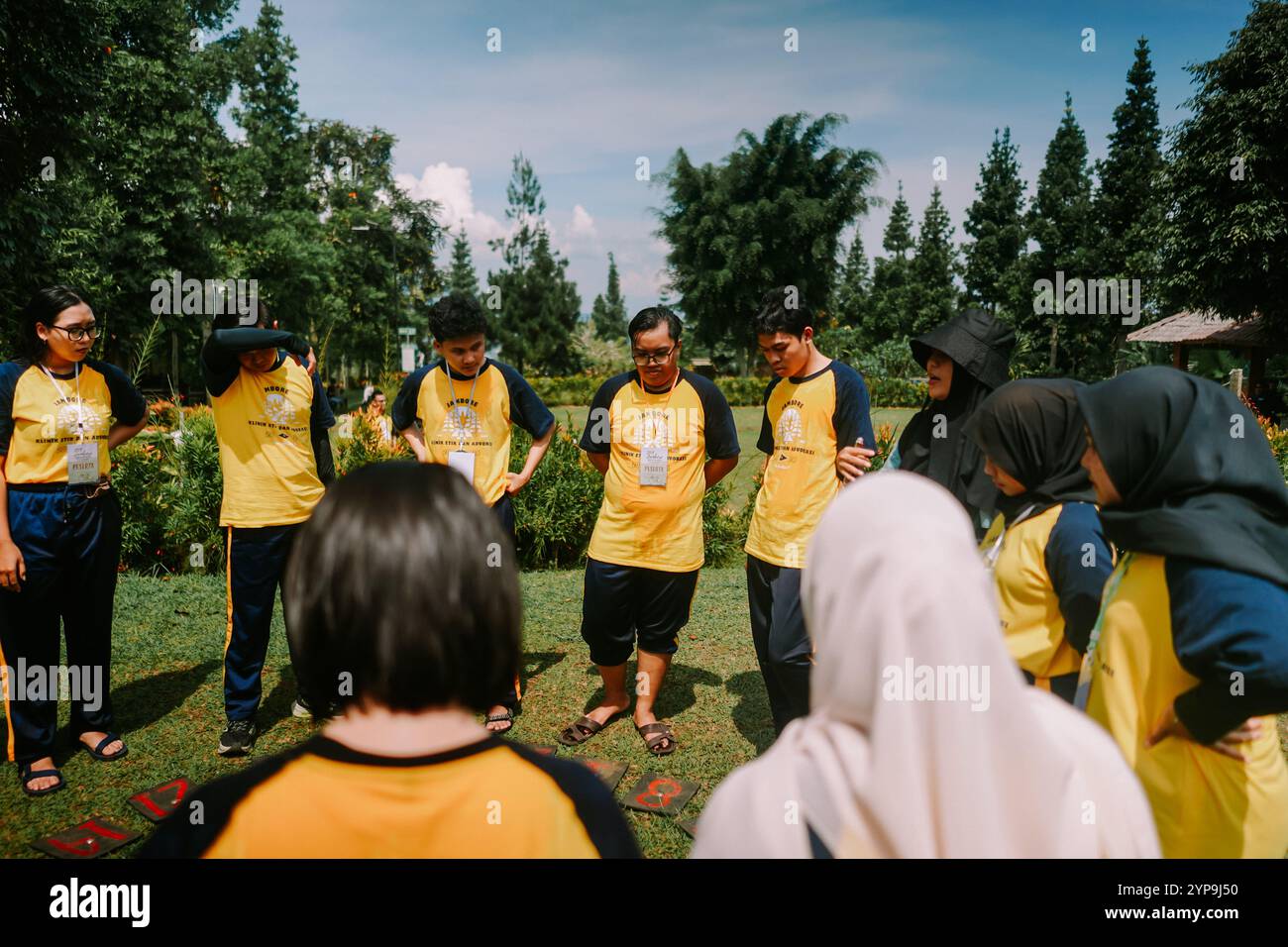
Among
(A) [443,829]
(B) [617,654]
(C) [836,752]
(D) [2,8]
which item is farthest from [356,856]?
(D) [2,8]

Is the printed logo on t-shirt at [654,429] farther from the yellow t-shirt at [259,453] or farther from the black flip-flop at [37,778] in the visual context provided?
the black flip-flop at [37,778]

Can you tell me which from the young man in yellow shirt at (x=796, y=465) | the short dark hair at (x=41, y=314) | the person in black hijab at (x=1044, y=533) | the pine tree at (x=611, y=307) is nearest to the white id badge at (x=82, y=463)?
the short dark hair at (x=41, y=314)

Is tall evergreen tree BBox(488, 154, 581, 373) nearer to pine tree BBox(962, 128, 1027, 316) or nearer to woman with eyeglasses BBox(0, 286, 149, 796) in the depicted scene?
pine tree BBox(962, 128, 1027, 316)

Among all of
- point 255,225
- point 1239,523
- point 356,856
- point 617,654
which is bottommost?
point 617,654

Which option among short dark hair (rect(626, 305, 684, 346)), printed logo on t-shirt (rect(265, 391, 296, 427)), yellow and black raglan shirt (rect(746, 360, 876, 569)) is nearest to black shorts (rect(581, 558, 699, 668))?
yellow and black raglan shirt (rect(746, 360, 876, 569))

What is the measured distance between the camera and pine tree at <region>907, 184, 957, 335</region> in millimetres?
56469

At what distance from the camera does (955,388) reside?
3.40 metres

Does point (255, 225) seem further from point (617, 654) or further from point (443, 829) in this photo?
point (443, 829)

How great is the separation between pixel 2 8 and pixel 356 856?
15.0 metres

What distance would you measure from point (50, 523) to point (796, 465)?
3.62 meters

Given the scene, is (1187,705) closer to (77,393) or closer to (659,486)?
(659,486)

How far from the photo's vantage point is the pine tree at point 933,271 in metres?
56.5

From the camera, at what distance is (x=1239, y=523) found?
1.80 metres

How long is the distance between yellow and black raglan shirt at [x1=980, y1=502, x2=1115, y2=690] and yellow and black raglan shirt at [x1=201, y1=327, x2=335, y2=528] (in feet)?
11.3
